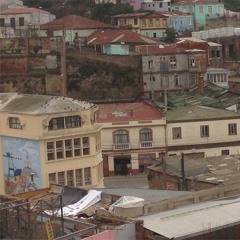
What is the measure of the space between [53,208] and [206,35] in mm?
49869

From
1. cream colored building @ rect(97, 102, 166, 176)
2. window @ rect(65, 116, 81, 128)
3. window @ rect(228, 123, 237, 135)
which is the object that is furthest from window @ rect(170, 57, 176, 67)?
window @ rect(65, 116, 81, 128)

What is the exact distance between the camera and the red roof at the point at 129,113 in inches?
1521

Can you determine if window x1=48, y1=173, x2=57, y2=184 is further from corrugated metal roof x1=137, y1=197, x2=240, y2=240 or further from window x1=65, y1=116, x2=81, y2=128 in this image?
corrugated metal roof x1=137, y1=197, x2=240, y2=240

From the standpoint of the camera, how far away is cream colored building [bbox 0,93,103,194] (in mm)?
27203

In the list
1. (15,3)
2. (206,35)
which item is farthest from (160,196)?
(15,3)

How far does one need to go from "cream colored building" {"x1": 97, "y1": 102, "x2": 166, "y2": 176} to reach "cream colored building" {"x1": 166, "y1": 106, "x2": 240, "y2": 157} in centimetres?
56

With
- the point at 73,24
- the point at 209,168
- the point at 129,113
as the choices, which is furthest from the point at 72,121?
the point at 73,24

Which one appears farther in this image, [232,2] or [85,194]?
[232,2]

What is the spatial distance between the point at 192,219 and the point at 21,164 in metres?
11.8

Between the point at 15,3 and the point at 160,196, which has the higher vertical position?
the point at 15,3

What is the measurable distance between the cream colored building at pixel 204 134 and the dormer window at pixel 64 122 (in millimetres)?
11940

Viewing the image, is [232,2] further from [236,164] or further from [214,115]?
[236,164]

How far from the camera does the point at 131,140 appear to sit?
38812 mm

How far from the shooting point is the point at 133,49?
186 feet
